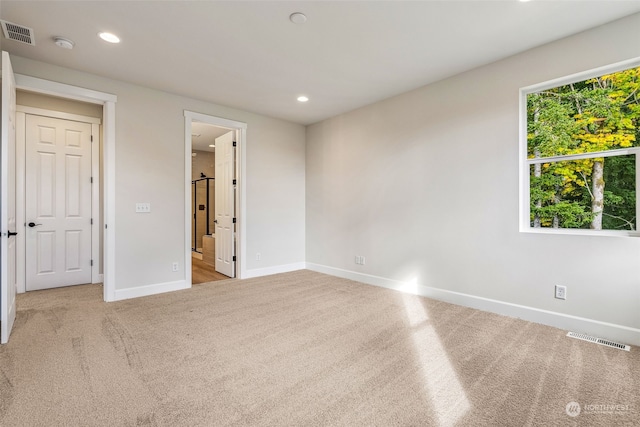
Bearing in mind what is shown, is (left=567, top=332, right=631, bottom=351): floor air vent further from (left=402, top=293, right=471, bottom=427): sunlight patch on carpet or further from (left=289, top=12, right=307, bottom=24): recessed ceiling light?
(left=289, top=12, right=307, bottom=24): recessed ceiling light

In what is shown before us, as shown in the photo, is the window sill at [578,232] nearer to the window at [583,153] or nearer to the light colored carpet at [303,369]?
the window at [583,153]

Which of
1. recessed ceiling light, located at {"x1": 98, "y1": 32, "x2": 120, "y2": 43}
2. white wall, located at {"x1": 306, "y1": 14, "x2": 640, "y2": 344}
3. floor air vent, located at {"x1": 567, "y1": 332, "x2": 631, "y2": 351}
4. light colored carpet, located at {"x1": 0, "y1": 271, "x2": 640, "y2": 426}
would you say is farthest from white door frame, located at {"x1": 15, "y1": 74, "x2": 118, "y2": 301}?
floor air vent, located at {"x1": 567, "y1": 332, "x2": 631, "y2": 351}

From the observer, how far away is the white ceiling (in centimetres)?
235

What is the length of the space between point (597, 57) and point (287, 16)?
2719mm

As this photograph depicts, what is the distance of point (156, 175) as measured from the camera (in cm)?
397

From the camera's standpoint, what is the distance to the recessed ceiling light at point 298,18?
242 cm

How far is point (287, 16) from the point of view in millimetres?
2465

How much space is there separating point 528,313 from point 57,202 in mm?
6121

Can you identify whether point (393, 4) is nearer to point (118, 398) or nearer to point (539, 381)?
point (539, 381)

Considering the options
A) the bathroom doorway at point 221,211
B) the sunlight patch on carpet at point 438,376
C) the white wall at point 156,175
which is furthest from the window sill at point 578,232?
the bathroom doorway at point 221,211

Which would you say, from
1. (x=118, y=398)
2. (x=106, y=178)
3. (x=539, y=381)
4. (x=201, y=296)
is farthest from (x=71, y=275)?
(x=539, y=381)

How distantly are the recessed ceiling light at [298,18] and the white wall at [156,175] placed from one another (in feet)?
7.92

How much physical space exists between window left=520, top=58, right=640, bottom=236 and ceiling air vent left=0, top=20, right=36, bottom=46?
4.71 meters

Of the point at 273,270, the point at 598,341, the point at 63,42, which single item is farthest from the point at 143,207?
the point at 598,341
